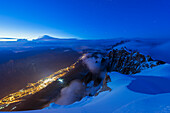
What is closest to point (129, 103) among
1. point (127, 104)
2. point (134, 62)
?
point (127, 104)

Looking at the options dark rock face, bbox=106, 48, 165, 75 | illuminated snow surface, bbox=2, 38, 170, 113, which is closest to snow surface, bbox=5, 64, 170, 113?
illuminated snow surface, bbox=2, 38, 170, 113

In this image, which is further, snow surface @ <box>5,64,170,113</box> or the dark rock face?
the dark rock face

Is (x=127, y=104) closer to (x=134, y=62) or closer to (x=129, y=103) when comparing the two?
(x=129, y=103)

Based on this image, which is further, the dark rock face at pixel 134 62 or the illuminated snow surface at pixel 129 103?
the dark rock face at pixel 134 62

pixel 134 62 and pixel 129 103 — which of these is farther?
pixel 134 62

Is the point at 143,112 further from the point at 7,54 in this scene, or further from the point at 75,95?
the point at 7,54

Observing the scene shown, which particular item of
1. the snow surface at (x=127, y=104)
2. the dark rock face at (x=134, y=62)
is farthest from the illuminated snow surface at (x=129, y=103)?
the dark rock face at (x=134, y=62)

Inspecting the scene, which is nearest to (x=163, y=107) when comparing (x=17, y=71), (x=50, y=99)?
(x=50, y=99)

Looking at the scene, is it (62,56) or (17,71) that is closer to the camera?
(17,71)

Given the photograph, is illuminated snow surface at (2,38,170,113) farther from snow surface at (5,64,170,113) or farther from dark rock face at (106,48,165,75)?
dark rock face at (106,48,165,75)

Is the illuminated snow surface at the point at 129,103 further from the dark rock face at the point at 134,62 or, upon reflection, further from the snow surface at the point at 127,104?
the dark rock face at the point at 134,62

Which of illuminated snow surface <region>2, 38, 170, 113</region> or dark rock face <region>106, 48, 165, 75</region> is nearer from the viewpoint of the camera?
illuminated snow surface <region>2, 38, 170, 113</region>
